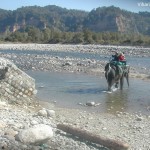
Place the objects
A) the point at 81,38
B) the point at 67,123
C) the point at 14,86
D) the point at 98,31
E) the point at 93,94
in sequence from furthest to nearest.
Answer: the point at 98,31
the point at 81,38
the point at 93,94
the point at 14,86
the point at 67,123

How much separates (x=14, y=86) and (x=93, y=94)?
4941 mm

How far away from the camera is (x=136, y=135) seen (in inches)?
401

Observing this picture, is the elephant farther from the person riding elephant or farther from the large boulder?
the large boulder

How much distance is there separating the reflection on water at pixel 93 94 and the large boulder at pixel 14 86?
1.31 m

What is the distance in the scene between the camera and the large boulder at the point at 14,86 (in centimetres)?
1360

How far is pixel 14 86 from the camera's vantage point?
45.8ft

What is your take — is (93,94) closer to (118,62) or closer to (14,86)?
(118,62)

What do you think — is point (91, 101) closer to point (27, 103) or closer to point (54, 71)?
point (27, 103)

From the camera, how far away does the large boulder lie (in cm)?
1360

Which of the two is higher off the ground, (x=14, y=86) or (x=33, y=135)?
(x=14, y=86)

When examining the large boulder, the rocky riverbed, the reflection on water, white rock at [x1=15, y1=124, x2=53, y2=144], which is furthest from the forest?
white rock at [x1=15, y1=124, x2=53, y2=144]

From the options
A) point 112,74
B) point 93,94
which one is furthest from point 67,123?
point 112,74

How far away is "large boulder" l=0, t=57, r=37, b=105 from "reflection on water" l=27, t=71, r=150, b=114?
1.31m

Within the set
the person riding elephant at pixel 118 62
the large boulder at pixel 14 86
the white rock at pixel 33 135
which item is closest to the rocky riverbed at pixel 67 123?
the white rock at pixel 33 135
